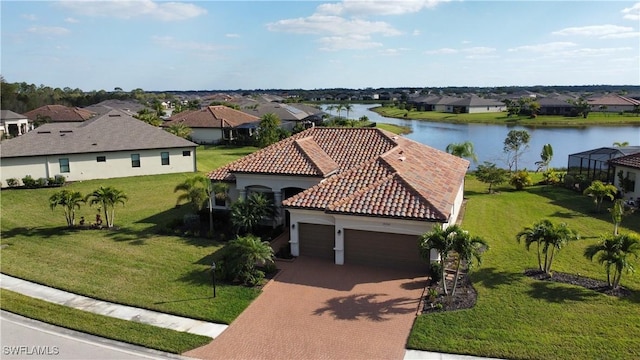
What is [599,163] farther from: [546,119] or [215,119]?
[546,119]

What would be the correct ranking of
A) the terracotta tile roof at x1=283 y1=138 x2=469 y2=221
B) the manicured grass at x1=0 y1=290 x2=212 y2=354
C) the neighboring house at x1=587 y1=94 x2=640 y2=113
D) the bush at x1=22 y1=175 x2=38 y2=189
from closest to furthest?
the manicured grass at x1=0 y1=290 x2=212 y2=354, the terracotta tile roof at x1=283 y1=138 x2=469 y2=221, the bush at x1=22 y1=175 x2=38 y2=189, the neighboring house at x1=587 y1=94 x2=640 y2=113

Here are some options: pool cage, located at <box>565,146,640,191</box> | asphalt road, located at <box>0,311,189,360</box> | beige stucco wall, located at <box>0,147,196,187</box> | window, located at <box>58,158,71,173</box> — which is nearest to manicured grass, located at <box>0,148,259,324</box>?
asphalt road, located at <box>0,311,189,360</box>

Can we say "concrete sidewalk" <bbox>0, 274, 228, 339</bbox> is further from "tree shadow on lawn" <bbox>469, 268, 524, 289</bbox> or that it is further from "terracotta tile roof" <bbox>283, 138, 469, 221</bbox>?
"tree shadow on lawn" <bbox>469, 268, 524, 289</bbox>

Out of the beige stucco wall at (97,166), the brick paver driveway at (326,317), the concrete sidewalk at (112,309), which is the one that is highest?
the beige stucco wall at (97,166)

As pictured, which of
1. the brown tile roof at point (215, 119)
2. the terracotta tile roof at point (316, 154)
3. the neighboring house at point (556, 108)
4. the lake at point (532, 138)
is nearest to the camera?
the terracotta tile roof at point (316, 154)

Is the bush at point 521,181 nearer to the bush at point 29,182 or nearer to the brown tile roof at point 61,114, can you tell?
the bush at point 29,182

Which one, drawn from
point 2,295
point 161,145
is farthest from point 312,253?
point 161,145
